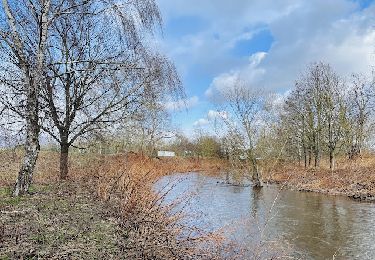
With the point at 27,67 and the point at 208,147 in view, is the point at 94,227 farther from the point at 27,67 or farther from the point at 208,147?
the point at 208,147

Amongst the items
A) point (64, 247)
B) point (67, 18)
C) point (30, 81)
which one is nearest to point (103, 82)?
point (67, 18)

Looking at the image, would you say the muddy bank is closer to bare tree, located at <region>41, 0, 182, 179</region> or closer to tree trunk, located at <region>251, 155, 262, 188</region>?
tree trunk, located at <region>251, 155, 262, 188</region>

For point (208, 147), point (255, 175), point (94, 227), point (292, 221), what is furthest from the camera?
point (208, 147)

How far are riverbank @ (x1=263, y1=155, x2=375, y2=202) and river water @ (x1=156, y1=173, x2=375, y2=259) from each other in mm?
1400

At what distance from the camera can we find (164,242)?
5836mm

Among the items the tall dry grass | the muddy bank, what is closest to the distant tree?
the tall dry grass

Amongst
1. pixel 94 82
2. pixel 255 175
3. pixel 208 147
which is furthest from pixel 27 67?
pixel 208 147

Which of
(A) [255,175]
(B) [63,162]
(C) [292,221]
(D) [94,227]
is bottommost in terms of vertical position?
(C) [292,221]

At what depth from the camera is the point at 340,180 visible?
23.7 m

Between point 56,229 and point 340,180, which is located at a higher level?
point 340,180

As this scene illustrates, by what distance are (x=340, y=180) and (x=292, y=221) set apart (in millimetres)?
12051

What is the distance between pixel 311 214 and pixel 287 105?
847 inches

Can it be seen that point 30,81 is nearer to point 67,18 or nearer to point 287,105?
point 67,18

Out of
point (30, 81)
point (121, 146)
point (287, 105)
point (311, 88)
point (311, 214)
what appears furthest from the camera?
point (287, 105)
